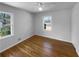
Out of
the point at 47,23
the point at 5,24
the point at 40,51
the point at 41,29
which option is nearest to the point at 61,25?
the point at 47,23

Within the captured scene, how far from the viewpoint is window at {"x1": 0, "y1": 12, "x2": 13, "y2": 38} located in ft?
10.4

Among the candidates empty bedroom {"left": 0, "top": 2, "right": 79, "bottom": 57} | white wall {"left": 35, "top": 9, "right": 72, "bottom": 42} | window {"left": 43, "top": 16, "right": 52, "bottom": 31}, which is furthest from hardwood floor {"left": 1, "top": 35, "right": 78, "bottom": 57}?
window {"left": 43, "top": 16, "right": 52, "bottom": 31}

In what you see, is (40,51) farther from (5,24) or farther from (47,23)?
(47,23)

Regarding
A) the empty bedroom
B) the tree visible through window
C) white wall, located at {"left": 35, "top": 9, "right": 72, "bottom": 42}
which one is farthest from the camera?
white wall, located at {"left": 35, "top": 9, "right": 72, "bottom": 42}

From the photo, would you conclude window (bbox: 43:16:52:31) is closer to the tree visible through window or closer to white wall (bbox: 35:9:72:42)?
white wall (bbox: 35:9:72:42)

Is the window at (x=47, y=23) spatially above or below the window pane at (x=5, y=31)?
above

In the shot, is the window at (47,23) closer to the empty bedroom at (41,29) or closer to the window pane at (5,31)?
the empty bedroom at (41,29)

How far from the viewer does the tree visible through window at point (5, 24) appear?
317 cm

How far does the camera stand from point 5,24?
3414mm

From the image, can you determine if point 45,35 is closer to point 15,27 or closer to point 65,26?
point 65,26

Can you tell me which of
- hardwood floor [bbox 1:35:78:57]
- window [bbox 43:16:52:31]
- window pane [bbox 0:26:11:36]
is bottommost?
hardwood floor [bbox 1:35:78:57]

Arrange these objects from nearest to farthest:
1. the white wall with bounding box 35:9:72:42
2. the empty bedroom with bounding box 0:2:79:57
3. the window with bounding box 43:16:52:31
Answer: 1. the empty bedroom with bounding box 0:2:79:57
2. the white wall with bounding box 35:9:72:42
3. the window with bounding box 43:16:52:31

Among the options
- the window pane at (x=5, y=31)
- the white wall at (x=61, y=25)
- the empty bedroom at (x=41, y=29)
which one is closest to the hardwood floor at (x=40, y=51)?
the empty bedroom at (x=41, y=29)

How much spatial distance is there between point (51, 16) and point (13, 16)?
2.62 m
